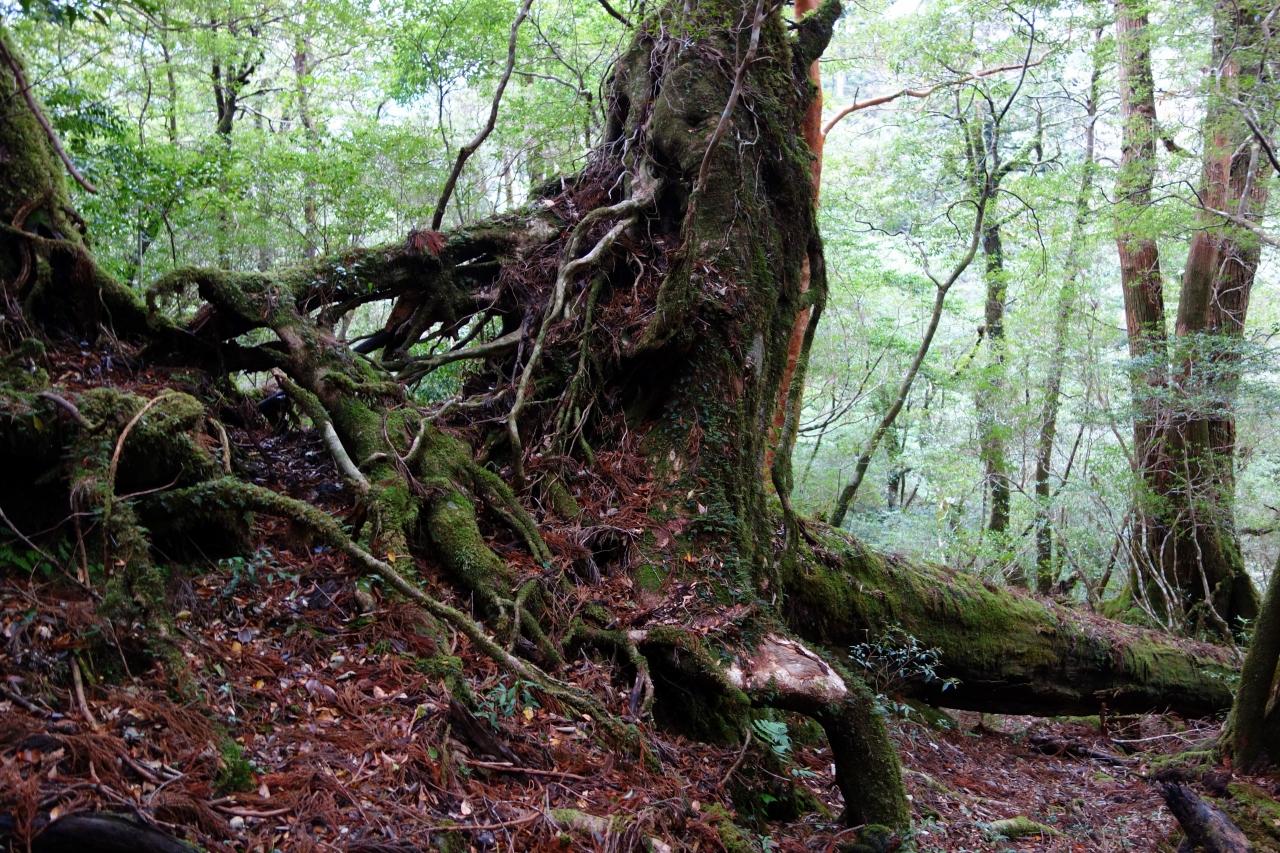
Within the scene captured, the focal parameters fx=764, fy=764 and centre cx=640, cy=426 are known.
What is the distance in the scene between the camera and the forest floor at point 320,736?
2.33 m

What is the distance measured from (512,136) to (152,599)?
9.87 m

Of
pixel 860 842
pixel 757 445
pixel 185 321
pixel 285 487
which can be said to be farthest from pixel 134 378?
pixel 860 842

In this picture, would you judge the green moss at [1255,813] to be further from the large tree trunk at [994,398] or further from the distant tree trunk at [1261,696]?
the large tree trunk at [994,398]

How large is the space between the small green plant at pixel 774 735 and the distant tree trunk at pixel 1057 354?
9.83 metres

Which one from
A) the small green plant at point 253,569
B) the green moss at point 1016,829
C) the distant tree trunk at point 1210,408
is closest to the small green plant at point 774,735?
the green moss at point 1016,829

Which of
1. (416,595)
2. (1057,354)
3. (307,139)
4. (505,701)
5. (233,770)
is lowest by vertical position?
(505,701)

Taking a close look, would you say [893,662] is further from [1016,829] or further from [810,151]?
[810,151]

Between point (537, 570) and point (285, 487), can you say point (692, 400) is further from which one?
point (285, 487)

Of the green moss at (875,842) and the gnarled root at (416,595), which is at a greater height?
the gnarled root at (416,595)

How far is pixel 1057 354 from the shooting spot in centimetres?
1415

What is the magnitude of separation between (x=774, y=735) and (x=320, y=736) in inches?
114

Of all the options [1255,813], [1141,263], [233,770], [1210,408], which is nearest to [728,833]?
[233,770]

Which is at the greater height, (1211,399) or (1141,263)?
(1141,263)

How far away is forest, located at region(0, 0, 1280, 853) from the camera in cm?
293
